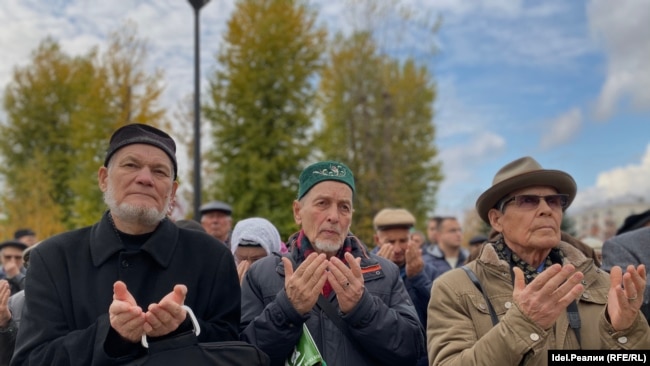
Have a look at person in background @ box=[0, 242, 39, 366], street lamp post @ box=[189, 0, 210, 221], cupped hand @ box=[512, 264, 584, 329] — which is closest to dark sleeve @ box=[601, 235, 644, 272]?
cupped hand @ box=[512, 264, 584, 329]

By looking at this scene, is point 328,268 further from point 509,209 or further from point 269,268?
point 509,209

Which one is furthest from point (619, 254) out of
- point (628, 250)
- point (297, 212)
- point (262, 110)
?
point (262, 110)

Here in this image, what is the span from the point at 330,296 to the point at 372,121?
2666 centimetres

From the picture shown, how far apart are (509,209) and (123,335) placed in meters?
2.06

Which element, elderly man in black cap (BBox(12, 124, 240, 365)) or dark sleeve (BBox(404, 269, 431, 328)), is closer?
elderly man in black cap (BBox(12, 124, 240, 365))

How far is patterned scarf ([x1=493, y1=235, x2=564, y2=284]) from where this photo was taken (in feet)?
10.6

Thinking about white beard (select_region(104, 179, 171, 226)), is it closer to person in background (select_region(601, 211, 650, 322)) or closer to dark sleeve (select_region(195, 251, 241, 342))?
dark sleeve (select_region(195, 251, 241, 342))

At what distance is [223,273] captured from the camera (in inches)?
122

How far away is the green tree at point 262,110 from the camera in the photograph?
82.6 feet

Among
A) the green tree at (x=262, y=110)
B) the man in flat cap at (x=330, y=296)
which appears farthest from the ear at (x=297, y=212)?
the green tree at (x=262, y=110)

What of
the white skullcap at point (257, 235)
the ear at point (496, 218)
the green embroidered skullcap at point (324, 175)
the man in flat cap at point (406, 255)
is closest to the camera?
the ear at point (496, 218)

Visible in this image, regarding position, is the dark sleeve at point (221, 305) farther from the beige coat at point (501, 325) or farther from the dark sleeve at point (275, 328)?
the beige coat at point (501, 325)

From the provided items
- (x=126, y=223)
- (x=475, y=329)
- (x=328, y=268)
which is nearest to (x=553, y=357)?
(x=475, y=329)

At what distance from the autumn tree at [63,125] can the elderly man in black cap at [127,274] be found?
22.0 m
